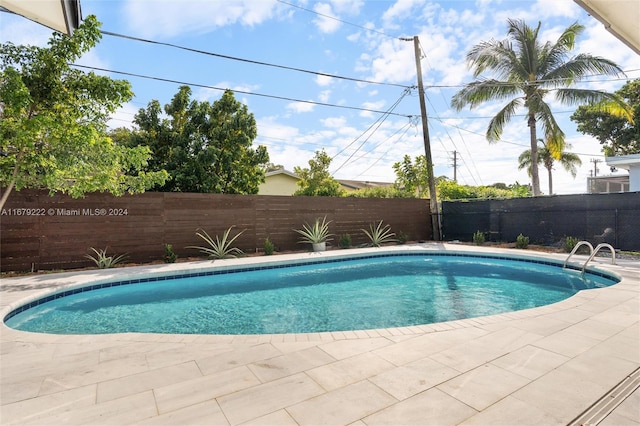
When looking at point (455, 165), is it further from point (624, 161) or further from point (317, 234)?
point (317, 234)

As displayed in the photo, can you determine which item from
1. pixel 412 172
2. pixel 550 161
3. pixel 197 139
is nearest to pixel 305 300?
pixel 197 139

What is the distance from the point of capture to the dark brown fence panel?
28.4 ft

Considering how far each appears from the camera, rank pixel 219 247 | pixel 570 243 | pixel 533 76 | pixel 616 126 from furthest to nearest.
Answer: pixel 616 126 → pixel 533 76 → pixel 570 243 → pixel 219 247

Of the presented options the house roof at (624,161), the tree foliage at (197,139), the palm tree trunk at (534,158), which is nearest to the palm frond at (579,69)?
the palm tree trunk at (534,158)

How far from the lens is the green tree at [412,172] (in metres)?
13.8

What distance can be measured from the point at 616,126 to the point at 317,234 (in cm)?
2128

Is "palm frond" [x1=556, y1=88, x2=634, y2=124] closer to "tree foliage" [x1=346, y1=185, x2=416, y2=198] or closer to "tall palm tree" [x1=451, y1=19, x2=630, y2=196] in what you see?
"tall palm tree" [x1=451, y1=19, x2=630, y2=196]

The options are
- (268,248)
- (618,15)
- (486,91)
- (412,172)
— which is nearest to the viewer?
(618,15)

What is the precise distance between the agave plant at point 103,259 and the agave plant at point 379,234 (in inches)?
299

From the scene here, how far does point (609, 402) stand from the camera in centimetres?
200

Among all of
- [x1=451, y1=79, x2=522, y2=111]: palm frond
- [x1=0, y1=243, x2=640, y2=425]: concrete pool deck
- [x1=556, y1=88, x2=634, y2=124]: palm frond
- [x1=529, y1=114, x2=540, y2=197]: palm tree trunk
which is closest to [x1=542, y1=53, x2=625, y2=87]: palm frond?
[x1=556, y1=88, x2=634, y2=124]: palm frond

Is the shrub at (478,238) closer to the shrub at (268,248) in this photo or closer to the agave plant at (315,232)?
the agave plant at (315,232)

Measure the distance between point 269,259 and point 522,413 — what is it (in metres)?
7.13

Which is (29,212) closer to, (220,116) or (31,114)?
(31,114)
